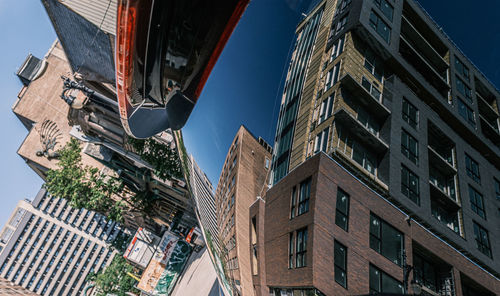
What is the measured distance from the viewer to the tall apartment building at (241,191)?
221 centimetres

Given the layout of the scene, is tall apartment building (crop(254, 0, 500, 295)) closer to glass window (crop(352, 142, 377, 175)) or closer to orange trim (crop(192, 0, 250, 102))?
glass window (crop(352, 142, 377, 175))

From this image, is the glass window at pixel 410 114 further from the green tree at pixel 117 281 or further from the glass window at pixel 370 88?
the green tree at pixel 117 281

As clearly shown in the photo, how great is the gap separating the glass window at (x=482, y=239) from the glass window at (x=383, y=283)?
21.1 inches

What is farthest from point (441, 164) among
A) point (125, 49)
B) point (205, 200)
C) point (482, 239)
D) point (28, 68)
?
point (28, 68)

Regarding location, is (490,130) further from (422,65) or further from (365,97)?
(365,97)

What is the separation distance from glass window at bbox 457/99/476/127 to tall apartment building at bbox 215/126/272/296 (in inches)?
44.3

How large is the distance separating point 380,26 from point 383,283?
1.32 m

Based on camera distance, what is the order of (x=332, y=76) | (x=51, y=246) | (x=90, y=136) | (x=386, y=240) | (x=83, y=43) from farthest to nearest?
(x=51, y=246), (x=90, y=136), (x=83, y=43), (x=332, y=76), (x=386, y=240)

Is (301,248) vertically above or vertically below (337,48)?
below

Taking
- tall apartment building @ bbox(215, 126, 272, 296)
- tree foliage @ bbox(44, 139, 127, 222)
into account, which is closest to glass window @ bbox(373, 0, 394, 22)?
tall apartment building @ bbox(215, 126, 272, 296)

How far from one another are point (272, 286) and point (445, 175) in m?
1.09

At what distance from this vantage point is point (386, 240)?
5.44 ft

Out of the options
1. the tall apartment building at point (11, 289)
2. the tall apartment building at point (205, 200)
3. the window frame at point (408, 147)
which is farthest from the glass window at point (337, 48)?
the tall apartment building at point (11, 289)

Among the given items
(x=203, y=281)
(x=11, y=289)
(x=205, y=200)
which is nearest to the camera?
(x=205, y=200)
